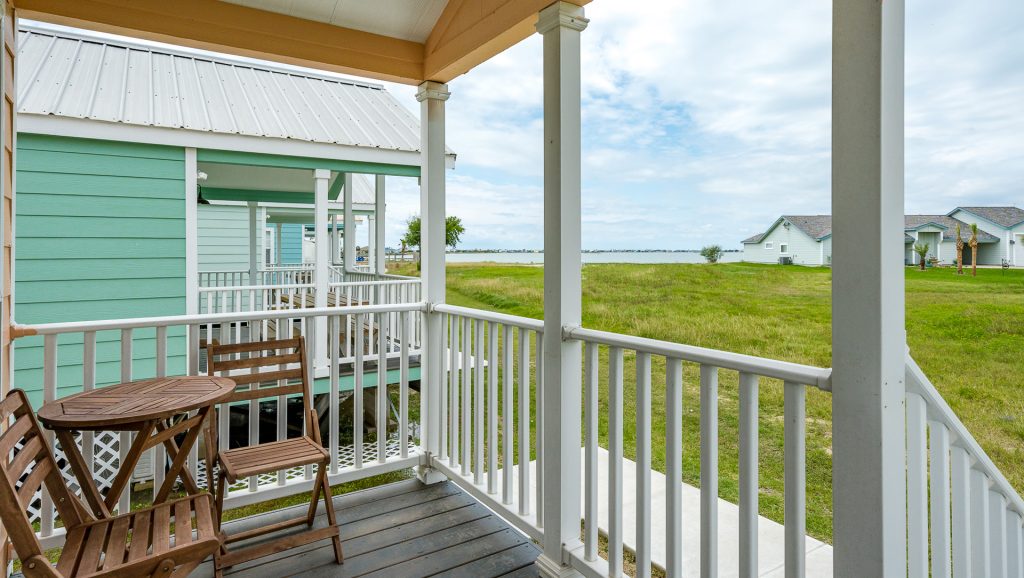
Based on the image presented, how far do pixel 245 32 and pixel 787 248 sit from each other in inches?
110

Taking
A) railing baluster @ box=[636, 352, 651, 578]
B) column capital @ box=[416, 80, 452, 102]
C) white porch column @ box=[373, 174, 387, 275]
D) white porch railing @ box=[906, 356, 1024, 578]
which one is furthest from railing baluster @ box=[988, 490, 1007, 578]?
white porch column @ box=[373, 174, 387, 275]

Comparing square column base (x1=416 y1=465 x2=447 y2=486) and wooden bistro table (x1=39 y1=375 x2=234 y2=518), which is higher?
wooden bistro table (x1=39 y1=375 x2=234 y2=518)

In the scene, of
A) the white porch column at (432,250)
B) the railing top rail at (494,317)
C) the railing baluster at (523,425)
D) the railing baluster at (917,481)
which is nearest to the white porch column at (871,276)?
the railing baluster at (917,481)

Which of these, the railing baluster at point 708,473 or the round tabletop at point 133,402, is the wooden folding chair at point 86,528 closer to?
the round tabletop at point 133,402

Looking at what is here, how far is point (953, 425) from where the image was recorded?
151cm

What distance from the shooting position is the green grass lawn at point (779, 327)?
1690 millimetres

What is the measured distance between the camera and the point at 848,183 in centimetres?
127

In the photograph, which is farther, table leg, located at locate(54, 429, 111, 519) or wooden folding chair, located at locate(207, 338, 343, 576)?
wooden folding chair, located at locate(207, 338, 343, 576)

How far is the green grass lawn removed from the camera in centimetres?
169

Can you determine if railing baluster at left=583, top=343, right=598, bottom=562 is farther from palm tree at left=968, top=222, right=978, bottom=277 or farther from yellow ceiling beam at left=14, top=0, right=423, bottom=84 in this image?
yellow ceiling beam at left=14, top=0, right=423, bottom=84

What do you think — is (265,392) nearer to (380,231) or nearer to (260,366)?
(260,366)

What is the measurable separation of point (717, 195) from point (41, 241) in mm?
5020

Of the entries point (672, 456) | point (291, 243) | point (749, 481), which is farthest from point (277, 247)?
point (749, 481)

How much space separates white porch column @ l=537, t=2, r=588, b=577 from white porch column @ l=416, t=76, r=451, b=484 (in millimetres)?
1102
